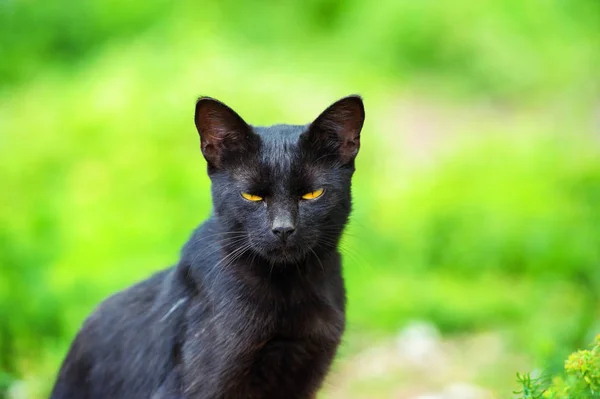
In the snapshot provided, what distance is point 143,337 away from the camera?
2908 millimetres

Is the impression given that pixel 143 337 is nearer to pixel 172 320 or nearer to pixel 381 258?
pixel 172 320

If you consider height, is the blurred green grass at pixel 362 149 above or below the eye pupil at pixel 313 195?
above

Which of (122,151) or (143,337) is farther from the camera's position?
(122,151)

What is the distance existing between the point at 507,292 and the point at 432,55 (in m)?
3.79

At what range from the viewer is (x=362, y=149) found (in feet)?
22.2

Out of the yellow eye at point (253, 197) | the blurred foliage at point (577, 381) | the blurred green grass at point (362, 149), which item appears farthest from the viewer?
the blurred green grass at point (362, 149)

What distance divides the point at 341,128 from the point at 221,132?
40cm

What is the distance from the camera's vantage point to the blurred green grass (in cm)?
526

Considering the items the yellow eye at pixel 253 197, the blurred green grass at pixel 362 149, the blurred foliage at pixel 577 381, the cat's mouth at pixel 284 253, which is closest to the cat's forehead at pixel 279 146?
the yellow eye at pixel 253 197

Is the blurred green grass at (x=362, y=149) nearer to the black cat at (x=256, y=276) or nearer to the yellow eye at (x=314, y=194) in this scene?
the black cat at (x=256, y=276)

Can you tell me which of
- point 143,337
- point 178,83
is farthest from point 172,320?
point 178,83

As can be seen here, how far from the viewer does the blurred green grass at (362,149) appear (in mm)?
5262

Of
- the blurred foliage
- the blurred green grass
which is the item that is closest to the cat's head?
the blurred foliage

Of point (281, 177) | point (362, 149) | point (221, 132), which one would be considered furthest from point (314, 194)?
point (362, 149)
